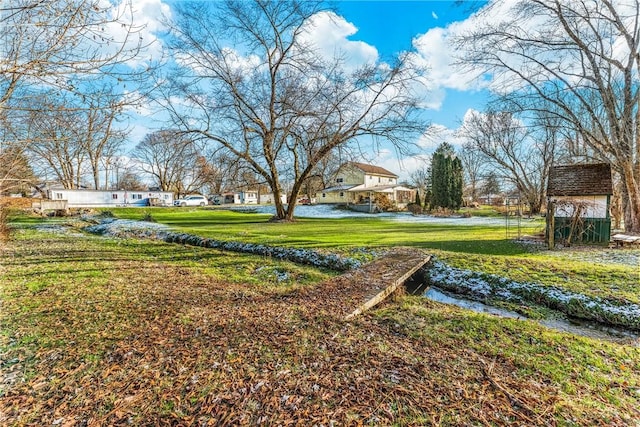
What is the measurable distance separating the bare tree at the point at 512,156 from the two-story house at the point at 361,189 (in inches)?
404

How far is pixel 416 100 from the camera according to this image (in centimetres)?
1612

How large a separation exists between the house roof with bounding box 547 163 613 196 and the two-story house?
882 inches

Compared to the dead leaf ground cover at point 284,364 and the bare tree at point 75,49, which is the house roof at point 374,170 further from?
the bare tree at point 75,49

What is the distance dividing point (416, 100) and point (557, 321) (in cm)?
1369

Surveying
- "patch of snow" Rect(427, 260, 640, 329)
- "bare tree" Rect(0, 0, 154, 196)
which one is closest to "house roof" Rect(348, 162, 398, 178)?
"patch of snow" Rect(427, 260, 640, 329)

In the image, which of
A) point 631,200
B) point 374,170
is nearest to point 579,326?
point 631,200

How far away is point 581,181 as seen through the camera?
37.0 ft

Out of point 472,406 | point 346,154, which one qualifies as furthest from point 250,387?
point 346,154

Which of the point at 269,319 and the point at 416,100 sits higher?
the point at 416,100

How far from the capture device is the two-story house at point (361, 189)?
37.1 m

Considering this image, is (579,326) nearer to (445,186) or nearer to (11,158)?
(11,158)

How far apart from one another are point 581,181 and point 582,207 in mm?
1256

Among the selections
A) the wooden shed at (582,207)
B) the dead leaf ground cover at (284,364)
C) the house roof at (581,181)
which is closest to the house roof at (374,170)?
the house roof at (581,181)

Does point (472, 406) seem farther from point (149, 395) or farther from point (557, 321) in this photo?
point (557, 321)
